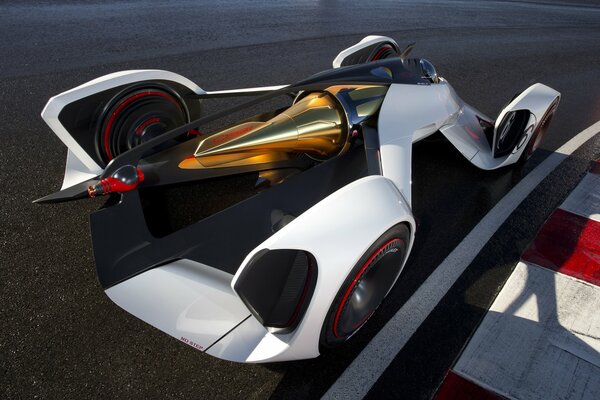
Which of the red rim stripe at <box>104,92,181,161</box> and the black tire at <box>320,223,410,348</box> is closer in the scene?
the black tire at <box>320,223,410,348</box>

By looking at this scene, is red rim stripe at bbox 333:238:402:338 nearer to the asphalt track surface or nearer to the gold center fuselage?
the asphalt track surface

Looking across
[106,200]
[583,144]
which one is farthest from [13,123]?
[583,144]

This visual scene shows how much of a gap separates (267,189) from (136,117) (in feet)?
3.62

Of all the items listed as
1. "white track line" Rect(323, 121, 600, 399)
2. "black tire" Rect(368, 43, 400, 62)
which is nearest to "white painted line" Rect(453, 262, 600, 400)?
"white track line" Rect(323, 121, 600, 399)

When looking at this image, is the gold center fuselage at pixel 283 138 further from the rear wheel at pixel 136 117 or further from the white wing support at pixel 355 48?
the white wing support at pixel 355 48

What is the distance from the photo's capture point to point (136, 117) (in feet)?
9.97

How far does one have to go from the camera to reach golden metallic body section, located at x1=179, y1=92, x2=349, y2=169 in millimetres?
2799

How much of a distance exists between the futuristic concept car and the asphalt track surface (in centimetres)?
28

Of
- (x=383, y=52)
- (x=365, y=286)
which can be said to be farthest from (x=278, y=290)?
(x=383, y=52)

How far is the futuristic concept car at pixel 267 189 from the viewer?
1.90 meters

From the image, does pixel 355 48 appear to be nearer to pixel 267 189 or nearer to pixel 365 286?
pixel 267 189

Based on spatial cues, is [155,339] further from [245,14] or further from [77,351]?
[245,14]

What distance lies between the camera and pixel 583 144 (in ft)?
15.4

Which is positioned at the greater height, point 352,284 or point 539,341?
point 352,284
